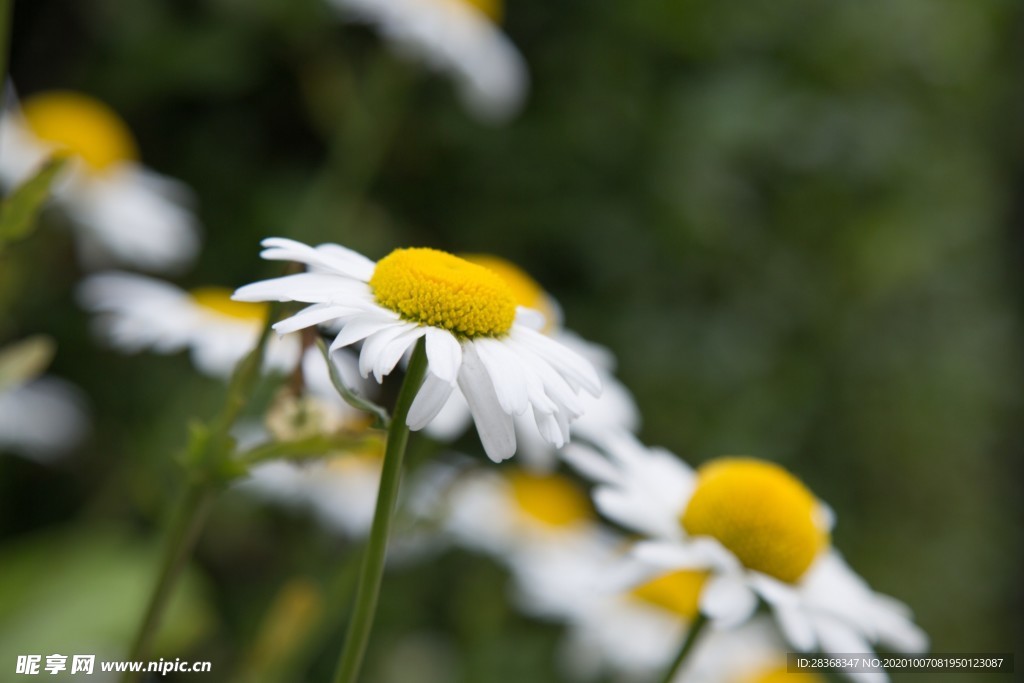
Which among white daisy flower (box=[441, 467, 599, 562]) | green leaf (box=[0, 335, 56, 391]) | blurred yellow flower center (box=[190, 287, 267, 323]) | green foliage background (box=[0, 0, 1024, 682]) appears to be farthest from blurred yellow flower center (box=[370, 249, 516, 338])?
white daisy flower (box=[441, 467, 599, 562])

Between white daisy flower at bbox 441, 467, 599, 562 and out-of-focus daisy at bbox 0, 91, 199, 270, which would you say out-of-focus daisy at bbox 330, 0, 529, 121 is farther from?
white daisy flower at bbox 441, 467, 599, 562

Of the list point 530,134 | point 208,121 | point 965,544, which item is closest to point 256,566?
point 208,121

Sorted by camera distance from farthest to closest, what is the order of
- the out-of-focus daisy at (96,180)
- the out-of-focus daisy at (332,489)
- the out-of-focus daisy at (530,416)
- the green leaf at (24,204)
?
the out-of-focus daisy at (96,180) → the out-of-focus daisy at (332,489) → the out-of-focus daisy at (530,416) → the green leaf at (24,204)

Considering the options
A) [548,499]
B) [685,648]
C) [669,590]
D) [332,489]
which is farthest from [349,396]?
[548,499]

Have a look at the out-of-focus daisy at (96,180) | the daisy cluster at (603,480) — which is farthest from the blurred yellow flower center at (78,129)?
the daisy cluster at (603,480)

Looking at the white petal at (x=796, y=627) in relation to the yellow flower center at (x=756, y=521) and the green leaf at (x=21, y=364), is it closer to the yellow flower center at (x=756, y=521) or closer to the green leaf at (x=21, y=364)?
the yellow flower center at (x=756, y=521)

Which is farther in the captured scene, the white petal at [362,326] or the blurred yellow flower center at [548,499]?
the blurred yellow flower center at [548,499]

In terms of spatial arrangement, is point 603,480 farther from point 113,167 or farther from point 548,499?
point 113,167
